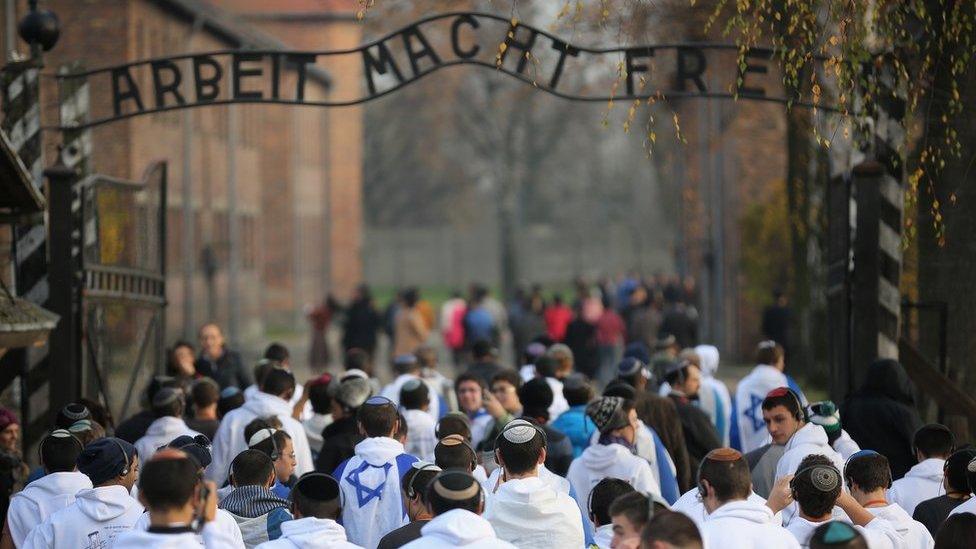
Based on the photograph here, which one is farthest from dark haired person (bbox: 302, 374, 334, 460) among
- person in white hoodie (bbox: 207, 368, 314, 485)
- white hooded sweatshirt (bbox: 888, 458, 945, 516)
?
white hooded sweatshirt (bbox: 888, 458, 945, 516)

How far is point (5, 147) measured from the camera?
31.6 feet

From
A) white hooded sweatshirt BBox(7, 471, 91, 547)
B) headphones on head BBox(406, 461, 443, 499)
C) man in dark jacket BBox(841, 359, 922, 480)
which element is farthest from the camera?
man in dark jacket BBox(841, 359, 922, 480)

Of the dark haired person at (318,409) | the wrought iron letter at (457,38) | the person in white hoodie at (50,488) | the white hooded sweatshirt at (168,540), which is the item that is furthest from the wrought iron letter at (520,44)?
the white hooded sweatshirt at (168,540)

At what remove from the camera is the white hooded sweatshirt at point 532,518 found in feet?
23.2

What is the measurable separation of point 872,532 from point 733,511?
0.85 metres

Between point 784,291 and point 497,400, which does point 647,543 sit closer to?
point 497,400

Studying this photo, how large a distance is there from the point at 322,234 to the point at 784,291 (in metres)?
33.1

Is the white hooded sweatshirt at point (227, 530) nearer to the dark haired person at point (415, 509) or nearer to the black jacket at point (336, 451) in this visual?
the dark haired person at point (415, 509)

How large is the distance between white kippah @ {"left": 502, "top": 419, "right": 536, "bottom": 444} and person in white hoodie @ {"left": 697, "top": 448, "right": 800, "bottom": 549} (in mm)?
980

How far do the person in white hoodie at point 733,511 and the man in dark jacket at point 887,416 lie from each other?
12.9 ft

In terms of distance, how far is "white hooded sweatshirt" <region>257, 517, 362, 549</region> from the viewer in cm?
640

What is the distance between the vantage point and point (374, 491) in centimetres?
840

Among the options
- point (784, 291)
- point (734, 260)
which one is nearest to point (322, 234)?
point (734, 260)

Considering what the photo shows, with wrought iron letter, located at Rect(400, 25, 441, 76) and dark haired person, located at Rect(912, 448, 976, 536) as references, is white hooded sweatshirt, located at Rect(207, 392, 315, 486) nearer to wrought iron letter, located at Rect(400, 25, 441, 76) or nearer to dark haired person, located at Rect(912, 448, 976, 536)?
wrought iron letter, located at Rect(400, 25, 441, 76)
